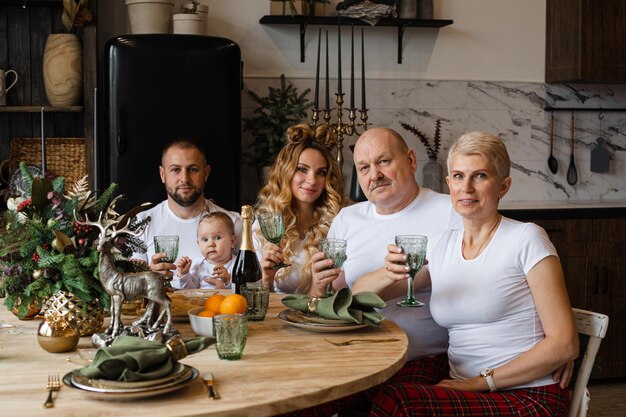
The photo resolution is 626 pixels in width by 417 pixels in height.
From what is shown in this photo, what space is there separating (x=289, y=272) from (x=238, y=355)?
4.12ft

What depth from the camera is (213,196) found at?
4297 mm

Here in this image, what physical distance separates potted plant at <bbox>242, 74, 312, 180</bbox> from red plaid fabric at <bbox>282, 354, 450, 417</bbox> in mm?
2242

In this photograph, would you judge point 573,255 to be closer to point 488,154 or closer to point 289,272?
point 289,272

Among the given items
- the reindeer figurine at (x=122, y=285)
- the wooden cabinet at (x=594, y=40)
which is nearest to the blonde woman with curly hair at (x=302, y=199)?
the reindeer figurine at (x=122, y=285)

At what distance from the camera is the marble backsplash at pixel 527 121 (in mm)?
5172

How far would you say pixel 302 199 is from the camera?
3283 millimetres

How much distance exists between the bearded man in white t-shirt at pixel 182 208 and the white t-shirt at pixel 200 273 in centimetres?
11

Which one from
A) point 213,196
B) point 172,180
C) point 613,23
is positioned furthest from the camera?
point 613,23

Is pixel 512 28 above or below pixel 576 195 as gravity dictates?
above

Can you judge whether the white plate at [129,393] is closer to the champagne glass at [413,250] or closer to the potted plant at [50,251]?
the potted plant at [50,251]

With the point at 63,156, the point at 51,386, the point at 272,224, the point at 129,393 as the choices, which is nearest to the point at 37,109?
the point at 63,156

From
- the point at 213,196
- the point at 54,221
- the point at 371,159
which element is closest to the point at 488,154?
the point at 371,159

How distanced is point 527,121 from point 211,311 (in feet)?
11.8

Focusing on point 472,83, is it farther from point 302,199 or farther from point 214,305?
point 214,305
